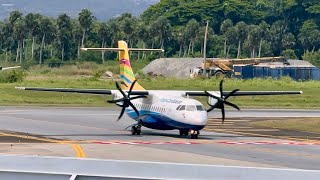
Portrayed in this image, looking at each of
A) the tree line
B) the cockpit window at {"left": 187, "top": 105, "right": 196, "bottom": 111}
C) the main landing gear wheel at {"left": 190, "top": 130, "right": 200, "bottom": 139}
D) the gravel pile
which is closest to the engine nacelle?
the main landing gear wheel at {"left": 190, "top": 130, "right": 200, "bottom": 139}

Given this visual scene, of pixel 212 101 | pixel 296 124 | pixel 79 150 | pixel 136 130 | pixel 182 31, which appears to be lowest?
pixel 296 124

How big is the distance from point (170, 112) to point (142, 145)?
424 cm

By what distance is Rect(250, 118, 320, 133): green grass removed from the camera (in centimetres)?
5208

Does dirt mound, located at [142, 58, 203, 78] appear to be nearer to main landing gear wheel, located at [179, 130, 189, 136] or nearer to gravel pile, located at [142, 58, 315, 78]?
gravel pile, located at [142, 58, 315, 78]

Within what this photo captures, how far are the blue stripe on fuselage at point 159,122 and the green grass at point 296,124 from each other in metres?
11.7

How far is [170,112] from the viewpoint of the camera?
4150 centimetres

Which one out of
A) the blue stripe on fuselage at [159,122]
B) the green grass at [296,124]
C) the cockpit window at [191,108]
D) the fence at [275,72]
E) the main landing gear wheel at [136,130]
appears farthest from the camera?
the fence at [275,72]

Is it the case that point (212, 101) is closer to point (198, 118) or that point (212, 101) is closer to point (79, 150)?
point (198, 118)

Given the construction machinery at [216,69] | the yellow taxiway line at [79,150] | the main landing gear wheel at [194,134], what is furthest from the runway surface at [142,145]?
the construction machinery at [216,69]

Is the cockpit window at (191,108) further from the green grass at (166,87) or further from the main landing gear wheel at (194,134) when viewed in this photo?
the green grass at (166,87)

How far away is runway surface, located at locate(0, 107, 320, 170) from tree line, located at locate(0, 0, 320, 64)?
274ft

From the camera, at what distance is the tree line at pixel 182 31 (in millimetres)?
142875

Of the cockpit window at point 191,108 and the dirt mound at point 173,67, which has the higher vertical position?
the cockpit window at point 191,108

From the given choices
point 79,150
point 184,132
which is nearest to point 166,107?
point 184,132
